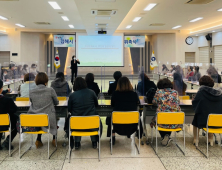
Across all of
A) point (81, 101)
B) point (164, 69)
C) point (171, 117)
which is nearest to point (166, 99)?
point (171, 117)

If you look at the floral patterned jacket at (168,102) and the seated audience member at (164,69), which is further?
the seated audience member at (164,69)

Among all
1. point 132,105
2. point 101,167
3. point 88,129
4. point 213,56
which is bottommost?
point 101,167

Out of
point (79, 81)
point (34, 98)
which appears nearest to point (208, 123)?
point (79, 81)

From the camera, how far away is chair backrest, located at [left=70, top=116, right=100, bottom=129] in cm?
292

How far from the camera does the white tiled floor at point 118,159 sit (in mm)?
2836

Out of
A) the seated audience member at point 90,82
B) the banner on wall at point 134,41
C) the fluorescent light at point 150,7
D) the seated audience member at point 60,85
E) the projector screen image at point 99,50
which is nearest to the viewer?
the seated audience member at point 60,85

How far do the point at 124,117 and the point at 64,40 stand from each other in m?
13.4

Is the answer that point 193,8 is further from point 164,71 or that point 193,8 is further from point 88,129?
point 88,129

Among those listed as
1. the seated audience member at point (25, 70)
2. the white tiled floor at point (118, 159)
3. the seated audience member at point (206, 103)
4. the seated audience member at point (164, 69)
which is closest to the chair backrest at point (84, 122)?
the white tiled floor at point (118, 159)

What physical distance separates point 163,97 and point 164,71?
7.20m

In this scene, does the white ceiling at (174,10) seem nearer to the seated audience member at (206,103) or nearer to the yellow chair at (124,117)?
the seated audience member at (206,103)

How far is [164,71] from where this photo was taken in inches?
406

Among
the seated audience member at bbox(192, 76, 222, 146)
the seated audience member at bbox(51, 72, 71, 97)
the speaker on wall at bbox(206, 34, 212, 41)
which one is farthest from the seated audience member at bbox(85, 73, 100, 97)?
the speaker on wall at bbox(206, 34, 212, 41)

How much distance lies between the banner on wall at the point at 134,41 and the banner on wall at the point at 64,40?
3.93 metres
